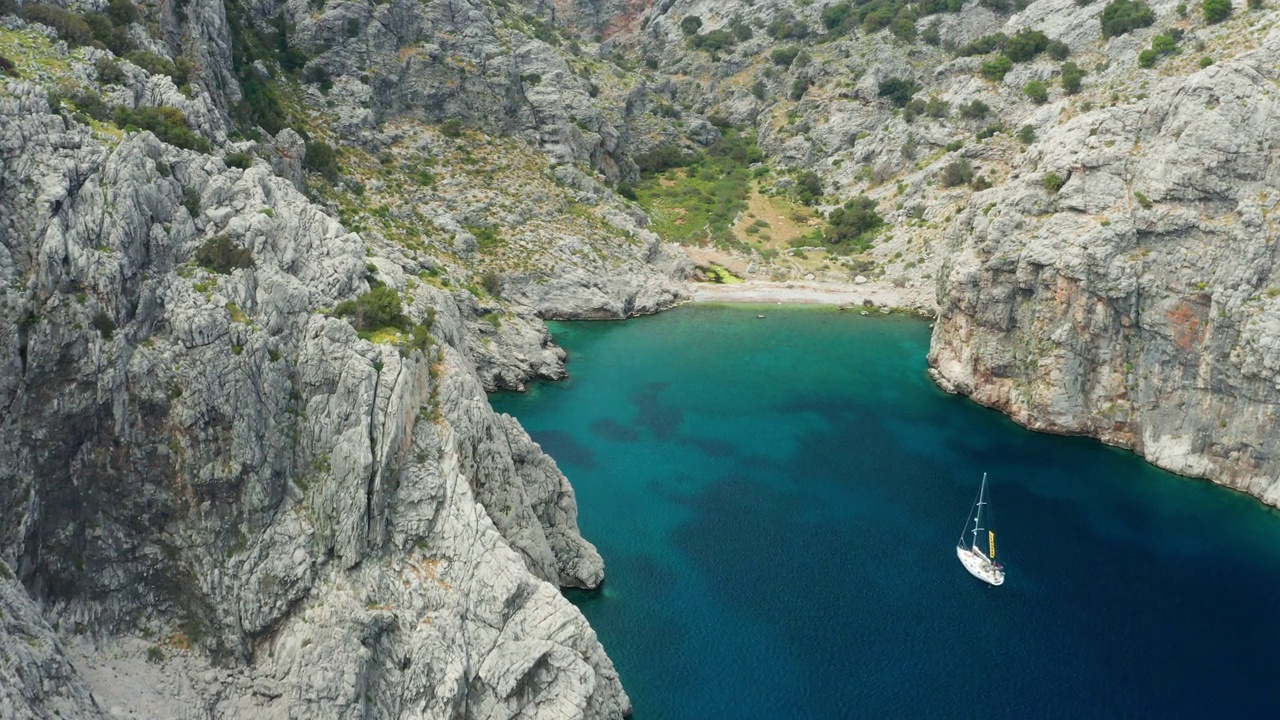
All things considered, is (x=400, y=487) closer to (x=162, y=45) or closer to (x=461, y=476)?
(x=461, y=476)

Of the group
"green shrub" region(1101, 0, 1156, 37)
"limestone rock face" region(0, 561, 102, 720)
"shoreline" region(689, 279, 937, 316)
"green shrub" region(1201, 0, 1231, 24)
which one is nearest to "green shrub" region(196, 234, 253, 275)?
"limestone rock face" region(0, 561, 102, 720)

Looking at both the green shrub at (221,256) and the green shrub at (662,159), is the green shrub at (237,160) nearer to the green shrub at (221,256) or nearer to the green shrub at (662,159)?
the green shrub at (221,256)

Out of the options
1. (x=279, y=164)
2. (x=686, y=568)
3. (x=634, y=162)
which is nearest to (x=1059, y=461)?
(x=686, y=568)

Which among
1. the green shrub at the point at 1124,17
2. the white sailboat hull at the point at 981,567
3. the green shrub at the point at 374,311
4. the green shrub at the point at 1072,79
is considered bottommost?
the white sailboat hull at the point at 981,567

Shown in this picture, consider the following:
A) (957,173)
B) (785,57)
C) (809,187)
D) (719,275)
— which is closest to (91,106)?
(719,275)

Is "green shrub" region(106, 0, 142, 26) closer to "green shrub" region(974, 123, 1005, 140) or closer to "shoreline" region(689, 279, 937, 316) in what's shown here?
"shoreline" region(689, 279, 937, 316)

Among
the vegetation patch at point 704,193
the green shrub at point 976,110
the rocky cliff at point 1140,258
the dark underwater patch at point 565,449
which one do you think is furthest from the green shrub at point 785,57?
the dark underwater patch at point 565,449
